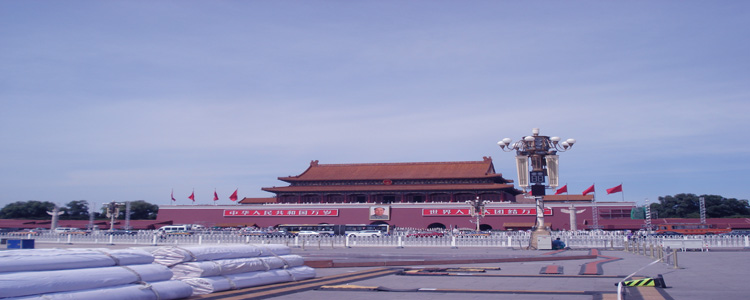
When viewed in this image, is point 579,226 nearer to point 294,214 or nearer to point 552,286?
point 294,214

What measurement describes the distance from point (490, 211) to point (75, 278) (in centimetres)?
5272

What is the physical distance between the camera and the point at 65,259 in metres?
7.38

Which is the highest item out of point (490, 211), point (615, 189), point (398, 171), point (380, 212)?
point (398, 171)

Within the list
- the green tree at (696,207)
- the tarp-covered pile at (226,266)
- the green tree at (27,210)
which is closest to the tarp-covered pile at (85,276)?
the tarp-covered pile at (226,266)

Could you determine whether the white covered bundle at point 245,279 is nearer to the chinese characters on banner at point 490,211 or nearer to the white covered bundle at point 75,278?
the white covered bundle at point 75,278

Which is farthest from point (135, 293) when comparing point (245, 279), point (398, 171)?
point (398, 171)

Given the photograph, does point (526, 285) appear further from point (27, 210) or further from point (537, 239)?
point (27, 210)

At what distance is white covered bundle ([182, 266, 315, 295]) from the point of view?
29.9 ft

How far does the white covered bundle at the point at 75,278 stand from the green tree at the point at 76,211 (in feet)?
279

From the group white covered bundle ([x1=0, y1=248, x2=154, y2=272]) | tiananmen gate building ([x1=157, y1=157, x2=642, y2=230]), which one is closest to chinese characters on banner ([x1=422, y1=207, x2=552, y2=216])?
tiananmen gate building ([x1=157, y1=157, x2=642, y2=230])

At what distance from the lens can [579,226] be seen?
183 ft

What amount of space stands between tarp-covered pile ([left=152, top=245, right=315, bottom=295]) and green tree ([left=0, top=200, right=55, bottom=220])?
8354 cm

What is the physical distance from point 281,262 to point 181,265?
2.49 metres

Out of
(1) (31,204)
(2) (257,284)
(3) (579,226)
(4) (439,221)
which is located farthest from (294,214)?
(2) (257,284)
